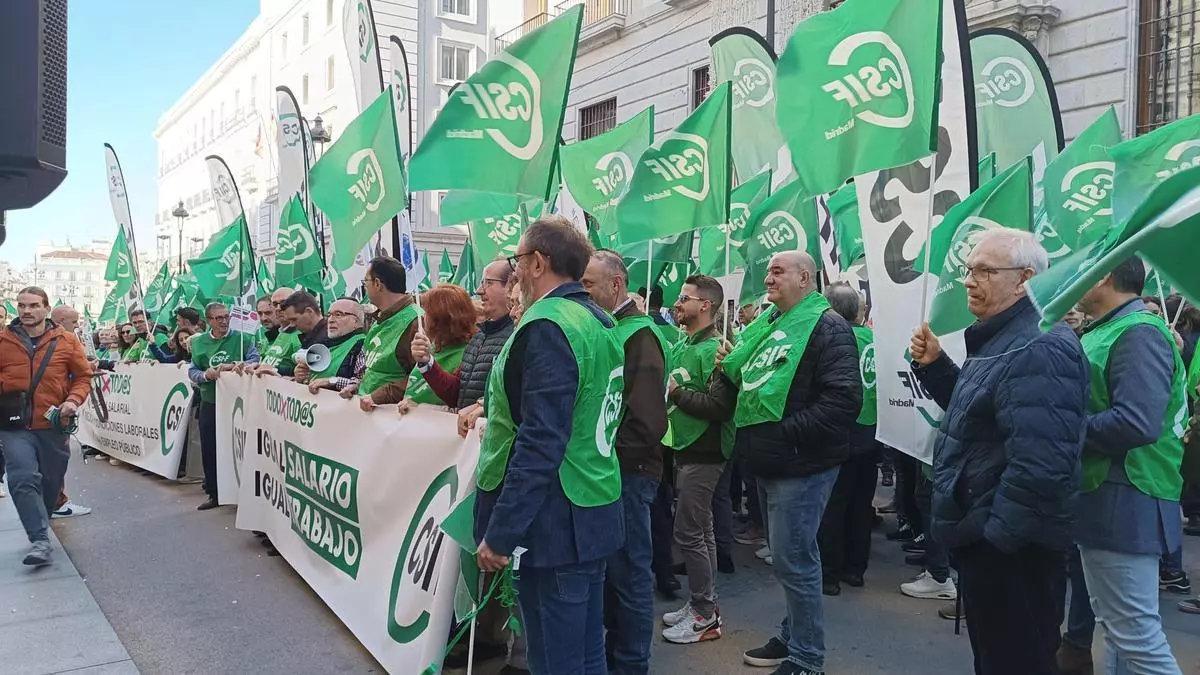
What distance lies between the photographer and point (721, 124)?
589 cm

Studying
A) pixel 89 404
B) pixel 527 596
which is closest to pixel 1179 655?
pixel 527 596

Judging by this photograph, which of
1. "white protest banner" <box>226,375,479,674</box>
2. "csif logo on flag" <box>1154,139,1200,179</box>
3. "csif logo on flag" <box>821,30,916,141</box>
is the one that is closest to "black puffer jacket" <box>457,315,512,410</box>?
"white protest banner" <box>226,375,479,674</box>

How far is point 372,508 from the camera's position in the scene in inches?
187

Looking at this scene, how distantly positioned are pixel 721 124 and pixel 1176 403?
321cm

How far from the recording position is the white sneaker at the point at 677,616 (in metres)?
4.91

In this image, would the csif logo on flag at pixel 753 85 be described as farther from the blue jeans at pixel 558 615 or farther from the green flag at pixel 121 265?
the green flag at pixel 121 265

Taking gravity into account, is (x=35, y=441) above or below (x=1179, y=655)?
above

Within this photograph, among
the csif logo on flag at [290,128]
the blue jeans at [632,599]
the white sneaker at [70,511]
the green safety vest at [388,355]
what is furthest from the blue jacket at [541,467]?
the csif logo on flag at [290,128]

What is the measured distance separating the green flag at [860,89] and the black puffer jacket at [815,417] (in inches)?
29.5

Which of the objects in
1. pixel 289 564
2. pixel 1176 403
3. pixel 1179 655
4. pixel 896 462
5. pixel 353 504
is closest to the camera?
pixel 1176 403

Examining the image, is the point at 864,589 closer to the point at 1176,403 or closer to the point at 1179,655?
the point at 1179,655

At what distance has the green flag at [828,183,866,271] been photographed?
7.89 metres

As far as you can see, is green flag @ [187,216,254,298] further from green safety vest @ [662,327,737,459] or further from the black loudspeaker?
the black loudspeaker

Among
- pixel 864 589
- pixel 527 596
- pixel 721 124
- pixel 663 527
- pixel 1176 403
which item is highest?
pixel 721 124
